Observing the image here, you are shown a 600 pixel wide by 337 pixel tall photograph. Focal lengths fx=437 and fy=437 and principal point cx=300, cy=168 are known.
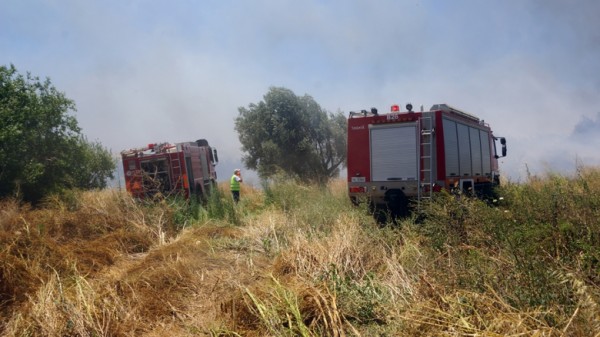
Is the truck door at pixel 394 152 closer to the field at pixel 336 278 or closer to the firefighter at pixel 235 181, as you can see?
the field at pixel 336 278

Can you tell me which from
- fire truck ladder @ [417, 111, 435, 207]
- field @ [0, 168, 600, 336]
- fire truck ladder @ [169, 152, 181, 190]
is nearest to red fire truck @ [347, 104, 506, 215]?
fire truck ladder @ [417, 111, 435, 207]

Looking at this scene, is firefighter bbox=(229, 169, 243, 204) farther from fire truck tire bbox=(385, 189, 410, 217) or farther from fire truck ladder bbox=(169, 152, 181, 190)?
fire truck tire bbox=(385, 189, 410, 217)

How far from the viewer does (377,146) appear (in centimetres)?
992

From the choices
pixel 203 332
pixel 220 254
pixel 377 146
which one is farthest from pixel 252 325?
pixel 377 146

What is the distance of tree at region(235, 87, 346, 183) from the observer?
89.4ft

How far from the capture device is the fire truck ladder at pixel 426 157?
30.6 feet

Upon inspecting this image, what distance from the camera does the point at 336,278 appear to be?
4.82 m

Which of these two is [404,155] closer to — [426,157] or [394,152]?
[394,152]

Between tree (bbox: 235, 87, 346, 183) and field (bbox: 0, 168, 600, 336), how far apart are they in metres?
18.4

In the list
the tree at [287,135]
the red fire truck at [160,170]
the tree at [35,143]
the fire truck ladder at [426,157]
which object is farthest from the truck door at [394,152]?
the tree at [287,135]

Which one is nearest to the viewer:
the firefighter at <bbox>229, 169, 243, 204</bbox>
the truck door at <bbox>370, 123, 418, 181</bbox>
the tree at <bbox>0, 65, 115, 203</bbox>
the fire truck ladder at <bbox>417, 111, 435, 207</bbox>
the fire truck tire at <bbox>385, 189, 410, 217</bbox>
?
the fire truck ladder at <bbox>417, 111, 435, 207</bbox>

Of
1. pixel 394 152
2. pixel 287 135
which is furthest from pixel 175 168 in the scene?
pixel 287 135

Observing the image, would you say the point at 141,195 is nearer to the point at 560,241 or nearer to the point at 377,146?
the point at 377,146

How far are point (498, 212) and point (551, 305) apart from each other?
254cm
